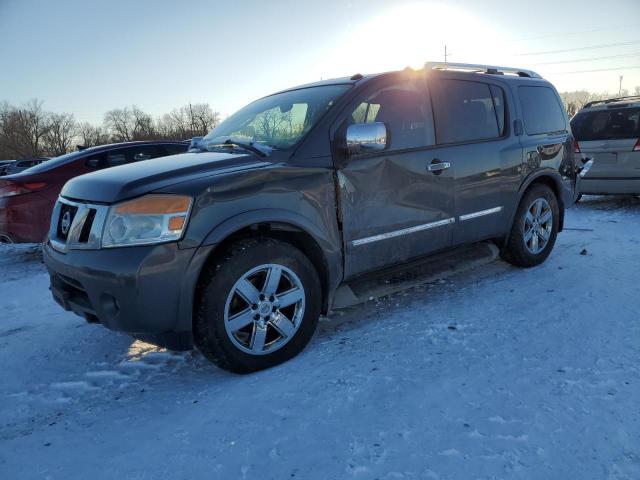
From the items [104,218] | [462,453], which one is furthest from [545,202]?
[104,218]

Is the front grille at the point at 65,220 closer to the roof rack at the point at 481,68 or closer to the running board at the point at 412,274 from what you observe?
the running board at the point at 412,274

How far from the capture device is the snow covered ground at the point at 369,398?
2.01m

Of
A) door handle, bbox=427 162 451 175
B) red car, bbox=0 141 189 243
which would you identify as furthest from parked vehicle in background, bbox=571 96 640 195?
red car, bbox=0 141 189 243

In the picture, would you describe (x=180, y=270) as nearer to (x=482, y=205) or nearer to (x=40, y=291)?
(x=482, y=205)

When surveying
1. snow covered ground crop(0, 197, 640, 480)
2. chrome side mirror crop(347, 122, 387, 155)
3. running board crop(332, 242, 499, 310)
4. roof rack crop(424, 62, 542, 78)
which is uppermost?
roof rack crop(424, 62, 542, 78)

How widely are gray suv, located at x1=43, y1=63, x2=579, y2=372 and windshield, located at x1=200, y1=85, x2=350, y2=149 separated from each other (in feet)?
0.05

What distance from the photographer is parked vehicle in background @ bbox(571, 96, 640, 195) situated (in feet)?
23.1

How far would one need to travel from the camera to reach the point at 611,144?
7207mm

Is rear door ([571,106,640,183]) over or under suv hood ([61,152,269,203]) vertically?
under

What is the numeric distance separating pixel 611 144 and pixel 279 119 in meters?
6.04

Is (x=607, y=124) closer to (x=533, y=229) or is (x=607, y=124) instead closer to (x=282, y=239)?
(x=533, y=229)

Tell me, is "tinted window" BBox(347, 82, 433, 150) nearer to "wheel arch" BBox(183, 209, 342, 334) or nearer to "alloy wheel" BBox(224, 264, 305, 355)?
"wheel arch" BBox(183, 209, 342, 334)

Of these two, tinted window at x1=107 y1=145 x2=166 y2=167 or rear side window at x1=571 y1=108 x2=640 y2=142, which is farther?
rear side window at x1=571 y1=108 x2=640 y2=142

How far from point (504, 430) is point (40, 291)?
15.2 ft
